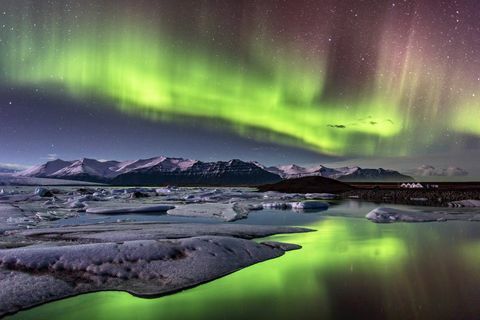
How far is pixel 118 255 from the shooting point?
1005 cm

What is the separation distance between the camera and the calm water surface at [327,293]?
7.05 m

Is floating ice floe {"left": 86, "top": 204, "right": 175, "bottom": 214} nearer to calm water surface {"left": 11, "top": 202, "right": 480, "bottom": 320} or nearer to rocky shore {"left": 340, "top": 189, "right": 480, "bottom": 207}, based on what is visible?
calm water surface {"left": 11, "top": 202, "right": 480, "bottom": 320}

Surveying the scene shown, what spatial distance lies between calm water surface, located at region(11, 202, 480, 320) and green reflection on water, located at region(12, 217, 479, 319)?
19 millimetres

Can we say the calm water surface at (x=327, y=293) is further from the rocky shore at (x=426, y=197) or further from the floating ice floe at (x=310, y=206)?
the rocky shore at (x=426, y=197)

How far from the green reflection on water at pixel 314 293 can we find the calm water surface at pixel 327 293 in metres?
0.02

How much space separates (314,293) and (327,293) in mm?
287

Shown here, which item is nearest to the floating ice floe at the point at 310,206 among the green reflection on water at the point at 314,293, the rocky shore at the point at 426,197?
the rocky shore at the point at 426,197

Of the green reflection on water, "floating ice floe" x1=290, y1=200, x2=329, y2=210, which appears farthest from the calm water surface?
"floating ice floe" x1=290, y1=200, x2=329, y2=210

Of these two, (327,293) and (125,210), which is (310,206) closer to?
(125,210)

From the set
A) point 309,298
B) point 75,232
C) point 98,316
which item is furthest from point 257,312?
point 75,232

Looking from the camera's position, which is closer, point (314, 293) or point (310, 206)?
A: point (314, 293)

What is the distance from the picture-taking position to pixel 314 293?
834cm

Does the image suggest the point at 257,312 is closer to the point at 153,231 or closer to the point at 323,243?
the point at 323,243

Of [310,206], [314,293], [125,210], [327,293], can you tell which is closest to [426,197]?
[310,206]
